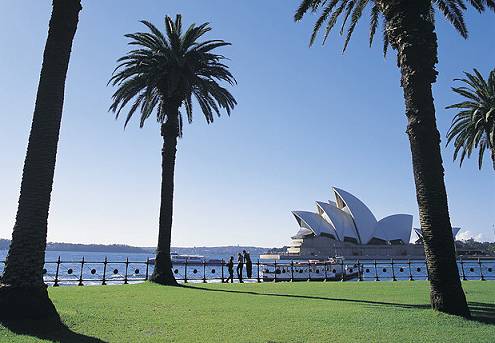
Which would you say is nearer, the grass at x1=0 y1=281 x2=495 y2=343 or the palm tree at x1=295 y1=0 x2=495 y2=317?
the grass at x1=0 y1=281 x2=495 y2=343

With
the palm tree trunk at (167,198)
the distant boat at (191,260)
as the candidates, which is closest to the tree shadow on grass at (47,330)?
the palm tree trunk at (167,198)

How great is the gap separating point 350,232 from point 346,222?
272 centimetres

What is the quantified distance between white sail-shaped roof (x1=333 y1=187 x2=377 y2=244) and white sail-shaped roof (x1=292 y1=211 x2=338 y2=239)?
18.8ft

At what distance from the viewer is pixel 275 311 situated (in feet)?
32.1

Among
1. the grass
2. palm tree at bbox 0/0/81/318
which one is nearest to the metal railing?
palm tree at bbox 0/0/81/318

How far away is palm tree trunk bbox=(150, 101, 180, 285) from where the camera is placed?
769 inches

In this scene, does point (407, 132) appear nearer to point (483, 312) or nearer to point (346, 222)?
point (483, 312)

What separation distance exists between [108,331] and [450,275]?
756 cm

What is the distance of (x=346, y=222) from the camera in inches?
3821

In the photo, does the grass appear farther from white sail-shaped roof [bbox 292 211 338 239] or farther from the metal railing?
white sail-shaped roof [bbox 292 211 338 239]

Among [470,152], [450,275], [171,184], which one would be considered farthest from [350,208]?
[450,275]

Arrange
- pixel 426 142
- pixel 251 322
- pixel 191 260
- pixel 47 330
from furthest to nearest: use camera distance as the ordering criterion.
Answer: pixel 191 260, pixel 426 142, pixel 251 322, pixel 47 330

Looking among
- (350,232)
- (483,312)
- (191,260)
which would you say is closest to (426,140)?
(483,312)

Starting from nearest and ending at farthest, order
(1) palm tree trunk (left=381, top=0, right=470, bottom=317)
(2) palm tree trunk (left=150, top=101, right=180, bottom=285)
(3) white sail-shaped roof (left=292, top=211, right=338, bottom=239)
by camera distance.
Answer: (1) palm tree trunk (left=381, top=0, right=470, bottom=317) → (2) palm tree trunk (left=150, top=101, right=180, bottom=285) → (3) white sail-shaped roof (left=292, top=211, right=338, bottom=239)
